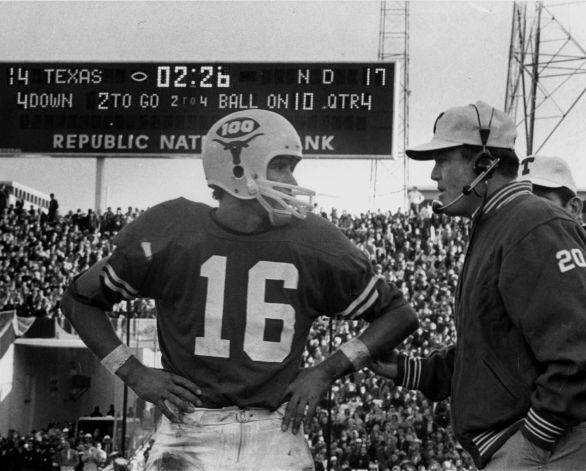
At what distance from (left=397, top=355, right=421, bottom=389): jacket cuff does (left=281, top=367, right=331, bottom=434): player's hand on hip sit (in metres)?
0.46

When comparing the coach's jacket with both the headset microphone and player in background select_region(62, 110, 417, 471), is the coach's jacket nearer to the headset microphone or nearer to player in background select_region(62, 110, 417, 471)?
the headset microphone

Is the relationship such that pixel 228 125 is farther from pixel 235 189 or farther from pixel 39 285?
pixel 39 285

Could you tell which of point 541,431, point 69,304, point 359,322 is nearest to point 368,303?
point 541,431

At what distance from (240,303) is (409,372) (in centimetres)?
72

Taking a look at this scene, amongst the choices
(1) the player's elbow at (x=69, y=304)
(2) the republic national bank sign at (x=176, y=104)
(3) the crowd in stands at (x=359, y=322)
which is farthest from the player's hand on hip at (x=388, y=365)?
(2) the republic national bank sign at (x=176, y=104)

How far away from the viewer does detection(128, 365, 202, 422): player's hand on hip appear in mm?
3131

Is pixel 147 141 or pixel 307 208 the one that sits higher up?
pixel 147 141

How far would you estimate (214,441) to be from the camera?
3131 millimetres

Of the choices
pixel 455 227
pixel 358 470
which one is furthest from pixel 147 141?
pixel 358 470

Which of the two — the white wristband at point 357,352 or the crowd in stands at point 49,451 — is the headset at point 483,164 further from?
the crowd in stands at point 49,451

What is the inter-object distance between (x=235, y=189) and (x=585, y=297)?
1.10m

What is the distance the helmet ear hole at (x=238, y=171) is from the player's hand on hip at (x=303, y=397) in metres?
0.63

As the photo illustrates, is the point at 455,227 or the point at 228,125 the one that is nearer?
the point at 228,125

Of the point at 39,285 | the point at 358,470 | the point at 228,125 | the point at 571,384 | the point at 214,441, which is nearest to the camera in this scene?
the point at 571,384
